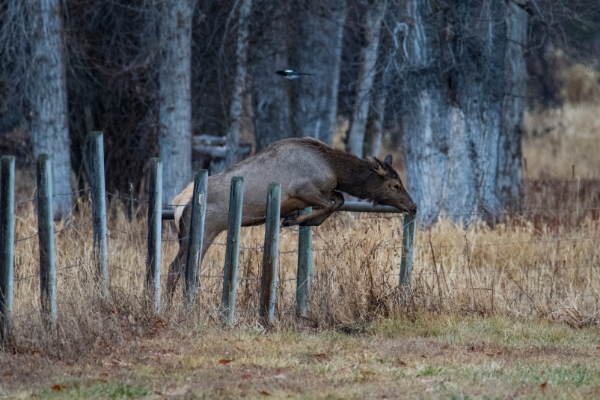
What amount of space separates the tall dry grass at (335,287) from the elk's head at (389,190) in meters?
0.30

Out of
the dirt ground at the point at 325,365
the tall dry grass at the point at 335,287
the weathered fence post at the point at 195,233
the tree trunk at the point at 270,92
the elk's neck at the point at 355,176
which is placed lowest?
the dirt ground at the point at 325,365

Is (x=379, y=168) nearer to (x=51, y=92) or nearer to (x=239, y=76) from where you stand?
(x=51, y=92)

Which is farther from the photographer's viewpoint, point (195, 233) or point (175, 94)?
point (175, 94)

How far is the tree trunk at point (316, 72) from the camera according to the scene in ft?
63.6

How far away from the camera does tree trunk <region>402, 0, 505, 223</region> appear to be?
13.4 metres

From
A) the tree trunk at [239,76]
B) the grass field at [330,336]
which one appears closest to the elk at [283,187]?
the grass field at [330,336]

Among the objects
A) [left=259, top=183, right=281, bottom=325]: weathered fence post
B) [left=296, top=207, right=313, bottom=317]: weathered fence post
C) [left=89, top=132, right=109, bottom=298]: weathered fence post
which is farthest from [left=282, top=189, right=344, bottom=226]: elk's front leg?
[left=89, top=132, right=109, bottom=298]: weathered fence post

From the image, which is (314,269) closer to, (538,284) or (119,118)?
(538,284)

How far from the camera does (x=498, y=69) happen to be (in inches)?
569

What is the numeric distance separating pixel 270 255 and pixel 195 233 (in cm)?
76

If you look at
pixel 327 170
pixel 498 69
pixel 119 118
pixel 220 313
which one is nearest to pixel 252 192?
pixel 327 170

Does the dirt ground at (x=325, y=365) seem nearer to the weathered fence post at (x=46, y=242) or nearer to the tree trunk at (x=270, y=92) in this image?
the weathered fence post at (x=46, y=242)

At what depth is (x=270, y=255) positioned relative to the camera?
7574mm

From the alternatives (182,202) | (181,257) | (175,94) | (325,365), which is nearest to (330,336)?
(325,365)
